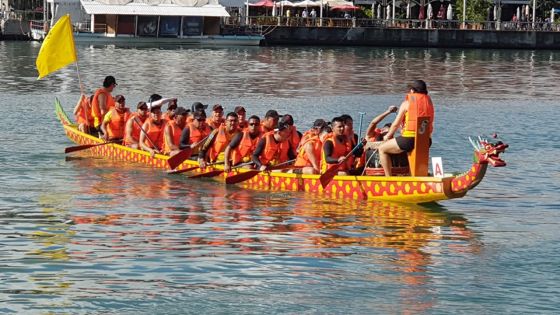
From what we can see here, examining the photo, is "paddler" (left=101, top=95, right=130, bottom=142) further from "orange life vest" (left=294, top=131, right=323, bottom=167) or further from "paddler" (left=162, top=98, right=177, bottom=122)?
"orange life vest" (left=294, top=131, right=323, bottom=167)

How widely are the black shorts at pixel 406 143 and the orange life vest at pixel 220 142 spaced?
228 inches

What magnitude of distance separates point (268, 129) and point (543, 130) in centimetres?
1807

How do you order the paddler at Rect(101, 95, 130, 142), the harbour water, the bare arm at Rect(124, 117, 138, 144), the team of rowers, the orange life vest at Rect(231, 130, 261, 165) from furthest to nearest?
the paddler at Rect(101, 95, 130, 142)
the bare arm at Rect(124, 117, 138, 144)
the orange life vest at Rect(231, 130, 261, 165)
the team of rowers
the harbour water

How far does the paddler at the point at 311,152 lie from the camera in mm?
27219

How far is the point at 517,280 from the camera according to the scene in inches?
803

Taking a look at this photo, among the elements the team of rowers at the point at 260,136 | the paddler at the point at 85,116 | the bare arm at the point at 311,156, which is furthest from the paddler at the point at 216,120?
the paddler at the point at 85,116

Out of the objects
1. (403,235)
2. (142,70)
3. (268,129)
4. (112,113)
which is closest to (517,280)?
(403,235)

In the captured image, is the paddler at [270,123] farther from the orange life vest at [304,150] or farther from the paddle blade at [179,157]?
the paddle blade at [179,157]

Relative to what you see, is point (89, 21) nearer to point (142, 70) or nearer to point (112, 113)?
point (142, 70)

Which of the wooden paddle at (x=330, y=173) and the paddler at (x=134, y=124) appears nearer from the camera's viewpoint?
the wooden paddle at (x=330, y=173)

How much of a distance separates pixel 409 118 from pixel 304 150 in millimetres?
3418

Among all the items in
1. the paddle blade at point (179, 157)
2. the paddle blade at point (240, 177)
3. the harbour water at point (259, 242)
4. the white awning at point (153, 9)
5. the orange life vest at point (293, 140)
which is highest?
the white awning at point (153, 9)

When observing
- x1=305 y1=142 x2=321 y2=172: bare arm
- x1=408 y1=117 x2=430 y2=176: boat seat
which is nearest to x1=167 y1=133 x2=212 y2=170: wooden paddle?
x1=305 y1=142 x2=321 y2=172: bare arm

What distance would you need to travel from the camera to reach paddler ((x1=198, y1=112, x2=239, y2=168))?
97.0 feet
